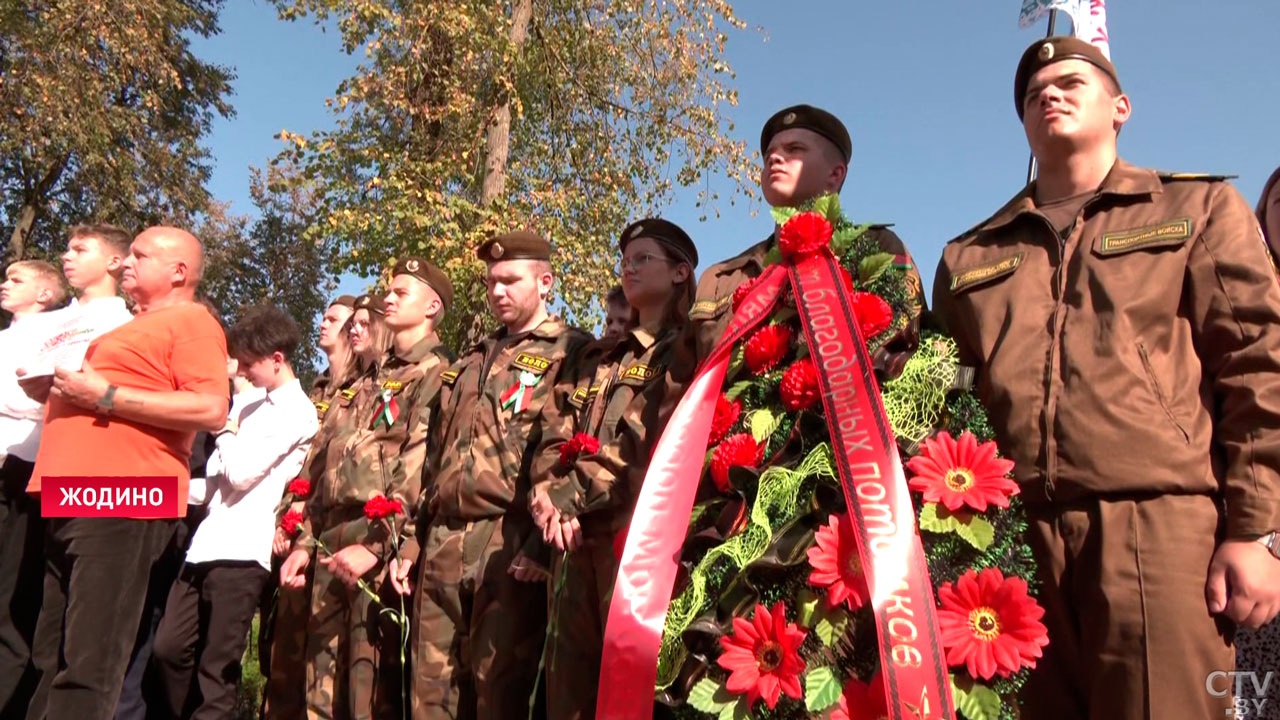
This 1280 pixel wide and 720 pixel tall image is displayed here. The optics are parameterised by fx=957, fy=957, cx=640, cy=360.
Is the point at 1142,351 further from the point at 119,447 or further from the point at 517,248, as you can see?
the point at 119,447

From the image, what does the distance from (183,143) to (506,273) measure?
15.9 metres

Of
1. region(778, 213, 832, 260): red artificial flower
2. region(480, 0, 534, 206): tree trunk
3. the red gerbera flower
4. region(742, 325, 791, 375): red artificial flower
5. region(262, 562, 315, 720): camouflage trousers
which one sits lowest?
region(262, 562, 315, 720): camouflage trousers

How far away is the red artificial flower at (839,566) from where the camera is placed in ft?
6.82

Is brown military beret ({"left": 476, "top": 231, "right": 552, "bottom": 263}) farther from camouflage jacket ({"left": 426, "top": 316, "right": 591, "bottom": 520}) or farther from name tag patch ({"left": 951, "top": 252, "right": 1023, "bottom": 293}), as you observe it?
name tag patch ({"left": 951, "top": 252, "right": 1023, "bottom": 293})

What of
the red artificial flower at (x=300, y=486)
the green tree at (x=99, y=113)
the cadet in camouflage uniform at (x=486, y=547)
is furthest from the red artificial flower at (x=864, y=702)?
the green tree at (x=99, y=113)

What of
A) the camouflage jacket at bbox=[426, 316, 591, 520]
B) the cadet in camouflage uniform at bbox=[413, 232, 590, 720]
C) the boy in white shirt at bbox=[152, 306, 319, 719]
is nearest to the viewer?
the cadet in camouflage uniform at bbox=[413, 232, 590, 720]

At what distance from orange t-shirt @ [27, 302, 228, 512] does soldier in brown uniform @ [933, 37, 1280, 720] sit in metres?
2.99

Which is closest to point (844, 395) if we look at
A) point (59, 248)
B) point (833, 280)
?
point (833, 280)

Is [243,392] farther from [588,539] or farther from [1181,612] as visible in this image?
[1181,612]

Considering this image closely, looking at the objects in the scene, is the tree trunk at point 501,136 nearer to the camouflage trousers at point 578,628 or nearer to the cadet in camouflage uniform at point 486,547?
the cadet in camouflage uniform at point 486,547

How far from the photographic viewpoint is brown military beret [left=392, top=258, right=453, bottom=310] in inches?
202

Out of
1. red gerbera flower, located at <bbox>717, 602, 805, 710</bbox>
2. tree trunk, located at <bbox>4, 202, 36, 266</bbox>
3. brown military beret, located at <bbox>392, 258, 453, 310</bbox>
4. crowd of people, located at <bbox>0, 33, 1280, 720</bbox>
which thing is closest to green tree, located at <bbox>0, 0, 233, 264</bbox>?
tree trunk, located at <bbox>4, 202, 36, 266</bbox>

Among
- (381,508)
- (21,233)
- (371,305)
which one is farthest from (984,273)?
(21,233)

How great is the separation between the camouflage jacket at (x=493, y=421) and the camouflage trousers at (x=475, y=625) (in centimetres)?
12
